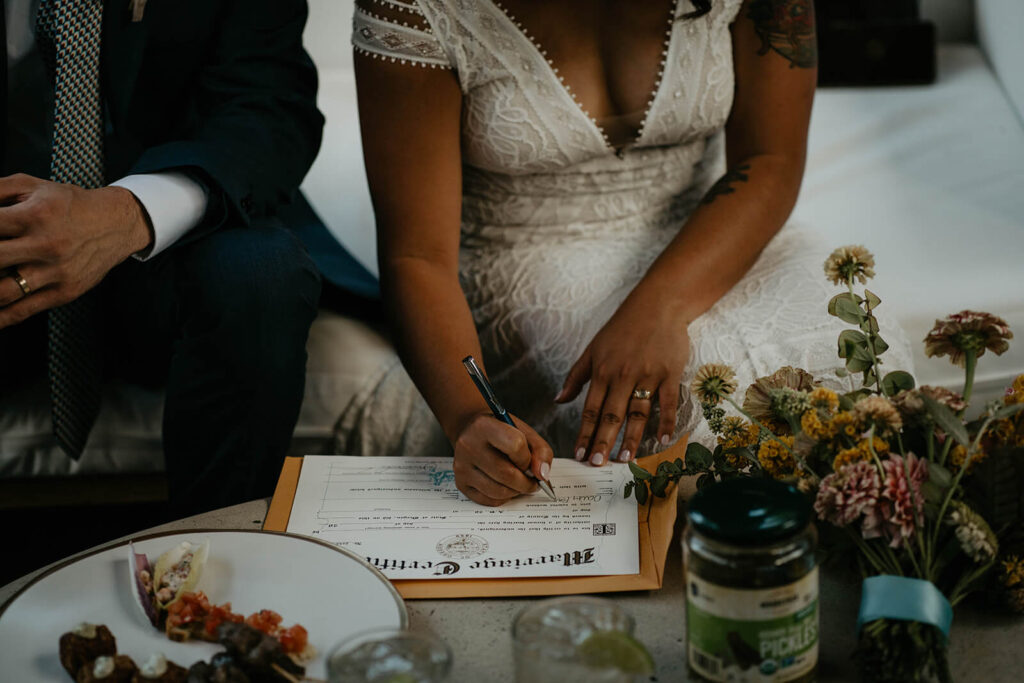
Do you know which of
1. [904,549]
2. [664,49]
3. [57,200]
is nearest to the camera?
[904,549]

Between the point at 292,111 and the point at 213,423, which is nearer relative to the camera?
the point at 213,423

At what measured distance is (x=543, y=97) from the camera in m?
1.26

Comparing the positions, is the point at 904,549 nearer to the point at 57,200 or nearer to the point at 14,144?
the point at 57,200

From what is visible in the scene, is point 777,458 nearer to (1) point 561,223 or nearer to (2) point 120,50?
(1) point 561,223

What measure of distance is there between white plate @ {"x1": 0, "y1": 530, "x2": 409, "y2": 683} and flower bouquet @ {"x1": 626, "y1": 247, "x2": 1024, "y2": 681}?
0.97 feet

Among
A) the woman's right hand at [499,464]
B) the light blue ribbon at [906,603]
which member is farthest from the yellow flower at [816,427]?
the woman's right hand at [499,464]

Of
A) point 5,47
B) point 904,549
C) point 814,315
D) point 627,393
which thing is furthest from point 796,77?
point 5,47

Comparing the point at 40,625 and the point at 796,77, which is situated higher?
the point at 796,77

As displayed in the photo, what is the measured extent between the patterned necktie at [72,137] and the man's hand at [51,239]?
0.44 ft

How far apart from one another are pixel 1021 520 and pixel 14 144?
4.11 feet

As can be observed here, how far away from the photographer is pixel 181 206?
120 cm

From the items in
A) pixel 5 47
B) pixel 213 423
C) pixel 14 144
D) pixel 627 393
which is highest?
pixel 5 47

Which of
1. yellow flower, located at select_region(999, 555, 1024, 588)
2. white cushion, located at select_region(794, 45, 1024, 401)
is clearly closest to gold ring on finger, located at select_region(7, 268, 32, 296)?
yellow flower, located at select_region(999, 555, 1024, 588)

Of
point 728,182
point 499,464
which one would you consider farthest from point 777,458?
point 728,182
